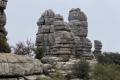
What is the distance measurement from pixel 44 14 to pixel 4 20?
29575mm

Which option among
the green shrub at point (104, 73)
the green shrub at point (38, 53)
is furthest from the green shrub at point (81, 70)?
the green shrub at point (38, 53)

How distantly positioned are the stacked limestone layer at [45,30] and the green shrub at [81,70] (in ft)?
47.7

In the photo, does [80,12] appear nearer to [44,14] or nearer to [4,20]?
[44,14]

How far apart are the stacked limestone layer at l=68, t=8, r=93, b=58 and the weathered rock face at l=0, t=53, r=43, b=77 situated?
31992mm

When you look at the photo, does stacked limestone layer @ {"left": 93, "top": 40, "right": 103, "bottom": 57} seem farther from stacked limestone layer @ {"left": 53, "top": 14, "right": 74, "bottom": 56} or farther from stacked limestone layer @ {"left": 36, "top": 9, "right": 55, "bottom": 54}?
stacked limestone layer @ {"left": 53, "top": 14, "right": 74, "bottom": 56}

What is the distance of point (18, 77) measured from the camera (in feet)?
72.0

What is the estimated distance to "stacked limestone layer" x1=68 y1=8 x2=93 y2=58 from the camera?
5600 centimetres

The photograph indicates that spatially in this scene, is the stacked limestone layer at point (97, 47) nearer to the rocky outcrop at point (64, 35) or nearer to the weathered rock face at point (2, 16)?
the rocky outcrop at point (64, 35)

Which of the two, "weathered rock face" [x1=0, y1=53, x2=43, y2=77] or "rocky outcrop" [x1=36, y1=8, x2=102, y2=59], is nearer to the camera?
"weathered rock face" [x1=0, y1=53, x2=43, y2=77]

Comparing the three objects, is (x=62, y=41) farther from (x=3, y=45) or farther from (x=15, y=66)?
(x=15, y=66)

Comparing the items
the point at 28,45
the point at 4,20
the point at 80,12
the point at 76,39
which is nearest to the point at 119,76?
the point at 28,45

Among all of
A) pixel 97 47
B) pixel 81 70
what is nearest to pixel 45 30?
pixel 97 47

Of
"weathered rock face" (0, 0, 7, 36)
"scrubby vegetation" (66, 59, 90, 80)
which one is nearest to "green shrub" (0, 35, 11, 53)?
"weathered rock face" (0, 0, 7, 36)

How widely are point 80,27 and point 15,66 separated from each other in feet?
119
